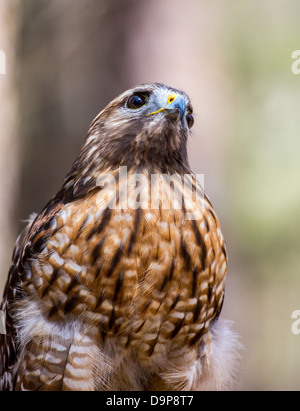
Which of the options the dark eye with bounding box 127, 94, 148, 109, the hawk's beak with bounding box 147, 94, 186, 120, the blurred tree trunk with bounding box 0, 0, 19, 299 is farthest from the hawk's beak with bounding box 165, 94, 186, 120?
the blurred tree trunk with bounding box 0, 0, 19, 299

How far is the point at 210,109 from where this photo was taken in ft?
21.4

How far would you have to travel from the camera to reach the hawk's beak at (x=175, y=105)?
9.21 ft

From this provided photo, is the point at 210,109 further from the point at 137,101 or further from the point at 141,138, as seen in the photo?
the point at 141,138

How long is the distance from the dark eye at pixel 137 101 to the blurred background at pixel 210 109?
5.42 ft

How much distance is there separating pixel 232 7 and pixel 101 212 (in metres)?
5.22

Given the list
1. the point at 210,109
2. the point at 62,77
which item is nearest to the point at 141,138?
→ the point at 62,77

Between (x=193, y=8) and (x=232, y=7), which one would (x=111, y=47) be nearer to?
(x=193, y=8)

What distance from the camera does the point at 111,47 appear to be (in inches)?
189

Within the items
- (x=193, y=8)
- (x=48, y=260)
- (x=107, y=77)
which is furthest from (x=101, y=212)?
(x=193, y=8)

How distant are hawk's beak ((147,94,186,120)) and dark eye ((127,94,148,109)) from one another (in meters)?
0.16

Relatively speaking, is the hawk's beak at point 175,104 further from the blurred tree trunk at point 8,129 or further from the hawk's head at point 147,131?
the blurred tree trunk at point 8,129

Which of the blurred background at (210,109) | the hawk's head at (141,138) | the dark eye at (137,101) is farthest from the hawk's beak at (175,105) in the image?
the blurred background at (210,109)

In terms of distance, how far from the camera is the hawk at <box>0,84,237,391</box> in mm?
2609

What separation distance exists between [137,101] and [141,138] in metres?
0.25
